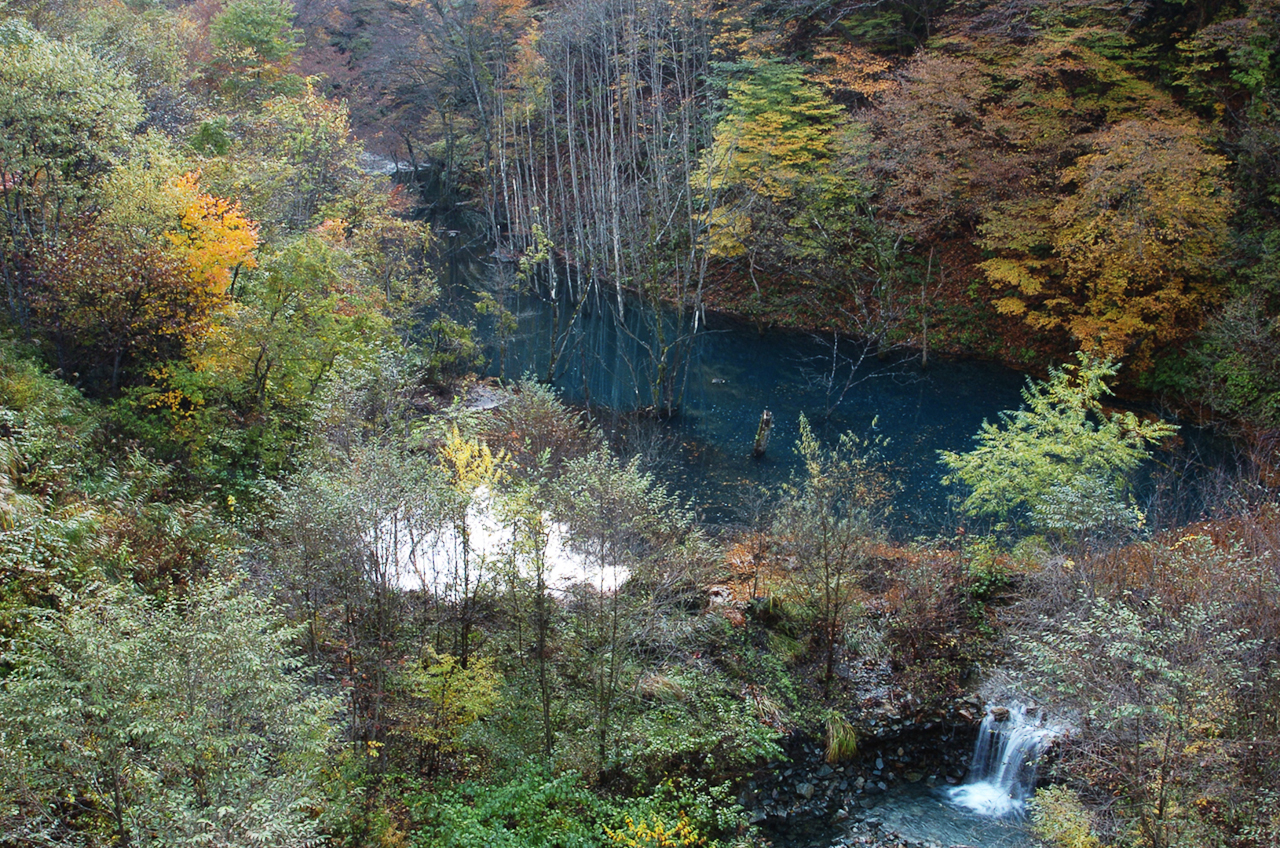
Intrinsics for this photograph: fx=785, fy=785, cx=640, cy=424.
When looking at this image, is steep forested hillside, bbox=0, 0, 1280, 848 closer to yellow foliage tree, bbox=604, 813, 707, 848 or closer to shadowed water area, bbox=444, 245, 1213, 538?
yellow foliage tree, bbox=604, 813, 707, 848

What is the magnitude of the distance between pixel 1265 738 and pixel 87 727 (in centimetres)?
975

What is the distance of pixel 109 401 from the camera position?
13242mm

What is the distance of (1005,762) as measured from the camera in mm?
10547

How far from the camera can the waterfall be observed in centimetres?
1020

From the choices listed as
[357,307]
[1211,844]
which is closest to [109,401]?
[357,307]

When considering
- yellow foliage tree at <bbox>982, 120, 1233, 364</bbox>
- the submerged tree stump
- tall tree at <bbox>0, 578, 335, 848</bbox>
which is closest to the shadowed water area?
the submerged tree stump

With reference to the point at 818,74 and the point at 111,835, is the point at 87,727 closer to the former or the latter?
the point at 111,835

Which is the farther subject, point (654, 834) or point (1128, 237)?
point (1128, 237)

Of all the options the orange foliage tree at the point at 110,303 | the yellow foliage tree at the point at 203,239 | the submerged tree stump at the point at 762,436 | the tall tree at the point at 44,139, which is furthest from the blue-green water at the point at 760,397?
the tall tree at the point at 44,139

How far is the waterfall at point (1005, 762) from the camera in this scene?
10.2 meters

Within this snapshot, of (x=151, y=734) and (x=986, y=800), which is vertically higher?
(x=151, y=734)

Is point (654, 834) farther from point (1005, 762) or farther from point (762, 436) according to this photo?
point (762, 436)

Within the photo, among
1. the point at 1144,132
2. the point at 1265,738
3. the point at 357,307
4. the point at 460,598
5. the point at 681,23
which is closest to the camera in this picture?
the point at 1265,738

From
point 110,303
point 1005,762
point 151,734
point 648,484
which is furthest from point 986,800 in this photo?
point 110,303
